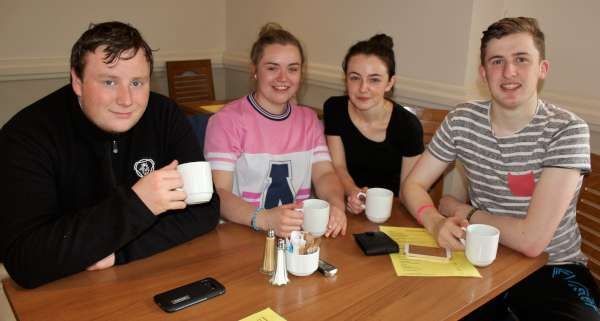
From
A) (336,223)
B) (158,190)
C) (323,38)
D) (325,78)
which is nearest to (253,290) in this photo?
(158,190)

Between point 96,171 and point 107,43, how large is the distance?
355mm

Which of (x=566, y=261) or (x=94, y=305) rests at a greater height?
(x=94, y=305)

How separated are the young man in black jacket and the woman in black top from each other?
805 millimetres

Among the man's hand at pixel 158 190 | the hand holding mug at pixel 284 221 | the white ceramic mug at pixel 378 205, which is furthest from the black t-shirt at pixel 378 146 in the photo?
the man's hand at pixel 158 190

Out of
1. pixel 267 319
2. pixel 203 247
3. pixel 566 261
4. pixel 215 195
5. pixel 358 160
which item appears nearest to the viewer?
pixel 267 319

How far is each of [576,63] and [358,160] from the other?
1325 millimetres

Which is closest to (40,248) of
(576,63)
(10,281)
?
(10,281)

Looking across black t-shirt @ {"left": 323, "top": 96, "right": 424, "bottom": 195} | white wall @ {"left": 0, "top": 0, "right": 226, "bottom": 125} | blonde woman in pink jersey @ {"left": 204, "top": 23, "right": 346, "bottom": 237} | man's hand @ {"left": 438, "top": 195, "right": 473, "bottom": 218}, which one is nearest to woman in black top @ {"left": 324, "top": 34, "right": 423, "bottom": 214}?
black t-shirt @ {"left": 323, "top": 96, "right": 424, "bottom": 195}

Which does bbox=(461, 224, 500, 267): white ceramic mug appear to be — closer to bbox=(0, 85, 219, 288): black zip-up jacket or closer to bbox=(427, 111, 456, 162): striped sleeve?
bbox=(427, 111, 456, 162): striped sleeve

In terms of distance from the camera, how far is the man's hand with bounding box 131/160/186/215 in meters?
1.21

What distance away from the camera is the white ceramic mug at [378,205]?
5.32ft

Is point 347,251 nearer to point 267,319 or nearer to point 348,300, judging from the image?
point 348,300

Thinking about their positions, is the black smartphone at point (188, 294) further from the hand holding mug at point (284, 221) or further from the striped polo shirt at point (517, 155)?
the striped polo shirt at point (517, 155)

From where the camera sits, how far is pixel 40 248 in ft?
3.90
